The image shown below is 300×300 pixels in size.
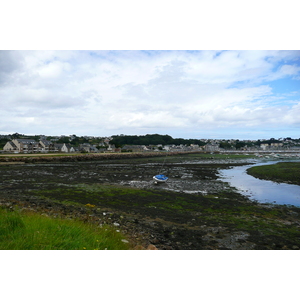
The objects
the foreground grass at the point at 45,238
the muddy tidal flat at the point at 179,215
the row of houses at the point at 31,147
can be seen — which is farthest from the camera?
the row of houses at the point at 31,147

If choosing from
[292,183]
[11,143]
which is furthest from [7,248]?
[11,143]

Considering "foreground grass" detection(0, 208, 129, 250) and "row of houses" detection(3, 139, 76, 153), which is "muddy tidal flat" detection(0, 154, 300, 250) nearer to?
"foreground grass" detection(0, 208, 129, 250)

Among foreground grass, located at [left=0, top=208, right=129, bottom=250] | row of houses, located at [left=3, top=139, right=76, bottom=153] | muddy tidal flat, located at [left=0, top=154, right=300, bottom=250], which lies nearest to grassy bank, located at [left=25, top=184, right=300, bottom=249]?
muddy tidal flat, located at [left=0, top=154, right=300, bottom=250]

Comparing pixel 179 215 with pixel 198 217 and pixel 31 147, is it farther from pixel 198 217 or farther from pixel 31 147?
pixel 31 147

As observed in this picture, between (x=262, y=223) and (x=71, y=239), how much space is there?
9.76 metres

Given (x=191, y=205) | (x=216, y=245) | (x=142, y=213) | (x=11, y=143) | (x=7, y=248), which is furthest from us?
(x=11, y=143)

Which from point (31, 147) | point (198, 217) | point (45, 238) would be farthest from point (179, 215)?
point (31, 147)

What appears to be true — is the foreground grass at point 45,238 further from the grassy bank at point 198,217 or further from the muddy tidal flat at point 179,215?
the grassy bank at point 198,217

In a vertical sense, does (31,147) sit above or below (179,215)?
above

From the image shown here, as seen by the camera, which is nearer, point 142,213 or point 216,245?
point 216,245

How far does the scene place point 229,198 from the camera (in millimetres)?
16859

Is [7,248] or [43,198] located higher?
[7,248]

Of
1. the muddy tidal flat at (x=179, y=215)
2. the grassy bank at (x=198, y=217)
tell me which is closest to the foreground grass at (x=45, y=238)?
the muddy tidal flat at (x=179, y=215)

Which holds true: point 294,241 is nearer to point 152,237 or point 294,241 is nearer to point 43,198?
point 152,237
